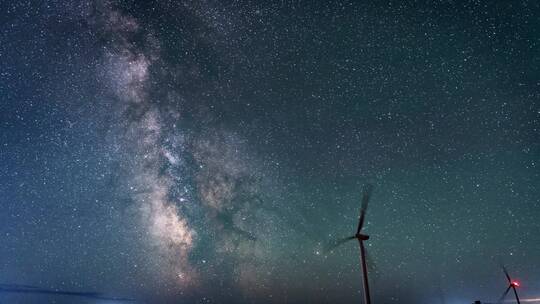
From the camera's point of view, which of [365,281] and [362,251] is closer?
[365,281]

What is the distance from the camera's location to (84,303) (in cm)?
19762

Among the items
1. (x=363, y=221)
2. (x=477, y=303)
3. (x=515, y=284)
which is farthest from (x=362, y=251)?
(x=515, y=284)

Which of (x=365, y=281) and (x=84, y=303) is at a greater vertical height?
(x=84, y=303)

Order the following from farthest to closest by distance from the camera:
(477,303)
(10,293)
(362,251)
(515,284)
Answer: (10,293) < (515,284) < (477,303) < (362,251)

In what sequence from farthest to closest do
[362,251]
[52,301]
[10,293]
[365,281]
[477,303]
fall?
[52,301]
[10,293]
[477,303]
[362,251]
[365,281]

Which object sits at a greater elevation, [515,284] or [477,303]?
[515,284]

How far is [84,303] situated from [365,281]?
734 feet

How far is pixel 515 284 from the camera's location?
282ft

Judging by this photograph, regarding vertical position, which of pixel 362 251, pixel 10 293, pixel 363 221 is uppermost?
pixel 10 293

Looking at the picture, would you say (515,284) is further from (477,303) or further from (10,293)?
(10,293)

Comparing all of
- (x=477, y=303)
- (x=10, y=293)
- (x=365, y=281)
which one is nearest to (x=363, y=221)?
(x=365, y=281)

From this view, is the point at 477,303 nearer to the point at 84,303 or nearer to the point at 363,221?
the point at 363,221

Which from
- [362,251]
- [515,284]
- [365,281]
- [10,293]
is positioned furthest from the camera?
[10,293]

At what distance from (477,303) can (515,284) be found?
33.2m
